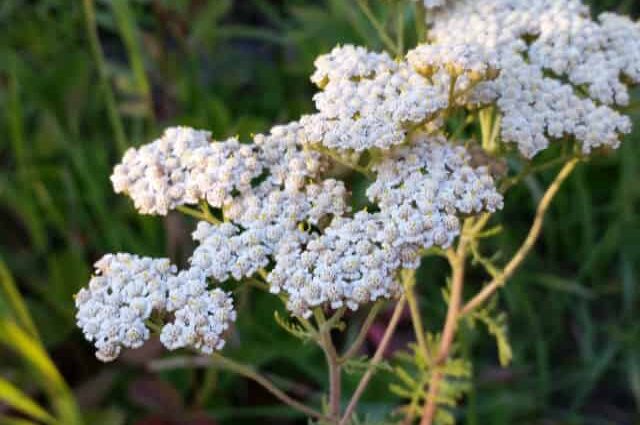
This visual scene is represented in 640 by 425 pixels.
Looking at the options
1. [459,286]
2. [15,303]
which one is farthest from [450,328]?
[15,303]

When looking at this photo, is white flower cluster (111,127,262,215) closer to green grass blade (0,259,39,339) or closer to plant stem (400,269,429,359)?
plant stem (400,269,429,359)

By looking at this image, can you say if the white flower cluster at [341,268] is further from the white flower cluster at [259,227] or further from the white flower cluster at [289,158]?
the white flower cluster at [289,158]

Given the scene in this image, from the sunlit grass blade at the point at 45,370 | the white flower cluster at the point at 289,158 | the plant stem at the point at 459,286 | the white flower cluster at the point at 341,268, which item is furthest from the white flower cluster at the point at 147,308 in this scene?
the sunlit grass blade at the point at 45,370

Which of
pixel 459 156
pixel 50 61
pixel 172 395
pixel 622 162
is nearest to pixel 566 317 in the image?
pixel 622 162

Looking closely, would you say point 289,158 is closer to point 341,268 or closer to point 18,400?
point 341,268

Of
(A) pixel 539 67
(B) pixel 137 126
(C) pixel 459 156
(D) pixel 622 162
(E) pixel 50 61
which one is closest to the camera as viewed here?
(C) pixel 459 156

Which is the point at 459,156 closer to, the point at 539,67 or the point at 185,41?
the point at 539,67

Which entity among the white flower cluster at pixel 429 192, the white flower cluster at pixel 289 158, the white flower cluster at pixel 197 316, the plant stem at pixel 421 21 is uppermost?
the plant stem at pixel 421 21
